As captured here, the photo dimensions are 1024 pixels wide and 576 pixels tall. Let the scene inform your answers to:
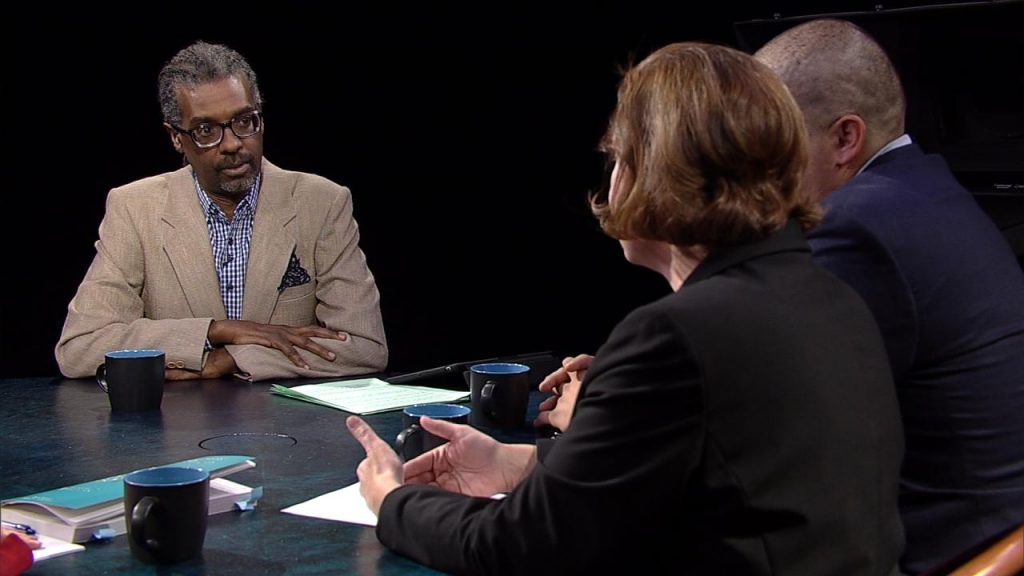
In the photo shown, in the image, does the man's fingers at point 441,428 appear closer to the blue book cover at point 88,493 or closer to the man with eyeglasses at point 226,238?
the blue book cover at point 88,493

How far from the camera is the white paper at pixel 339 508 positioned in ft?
5.25

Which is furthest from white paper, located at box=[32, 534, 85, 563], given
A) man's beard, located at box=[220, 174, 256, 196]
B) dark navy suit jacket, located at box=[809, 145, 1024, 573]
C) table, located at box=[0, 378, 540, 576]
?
man's beard, located at box=[220, 174, 256, 196]

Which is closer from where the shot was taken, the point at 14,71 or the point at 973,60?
the point at 973,60

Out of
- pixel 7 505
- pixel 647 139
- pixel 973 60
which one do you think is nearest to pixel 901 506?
pixel 647 139

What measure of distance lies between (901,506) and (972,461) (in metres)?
0.12

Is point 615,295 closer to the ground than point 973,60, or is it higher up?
closer to the ground

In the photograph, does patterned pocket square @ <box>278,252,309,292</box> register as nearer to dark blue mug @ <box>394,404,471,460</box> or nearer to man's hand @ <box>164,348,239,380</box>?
man's hand @ <box>164,348,239,380</box>

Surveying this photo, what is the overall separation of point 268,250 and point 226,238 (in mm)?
148

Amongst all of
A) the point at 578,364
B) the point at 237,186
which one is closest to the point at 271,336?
the point at 237,186

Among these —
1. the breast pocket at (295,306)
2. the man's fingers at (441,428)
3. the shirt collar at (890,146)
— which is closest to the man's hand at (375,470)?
the man's fingers at (441,428)

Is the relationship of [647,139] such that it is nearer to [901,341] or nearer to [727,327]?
[727,327]

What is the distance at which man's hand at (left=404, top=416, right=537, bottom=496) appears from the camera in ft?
5.63

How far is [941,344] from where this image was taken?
5.76ft

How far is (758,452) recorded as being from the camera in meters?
1.26
